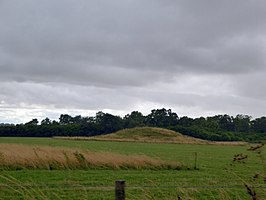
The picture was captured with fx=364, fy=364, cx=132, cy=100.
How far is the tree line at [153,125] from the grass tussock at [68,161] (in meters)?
120

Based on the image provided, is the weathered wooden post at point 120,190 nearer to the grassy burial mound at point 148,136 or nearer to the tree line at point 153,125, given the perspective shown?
the grassy burial mound at point 148,136

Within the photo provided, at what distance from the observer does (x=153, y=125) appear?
18675 cm

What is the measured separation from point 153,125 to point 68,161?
539 ft

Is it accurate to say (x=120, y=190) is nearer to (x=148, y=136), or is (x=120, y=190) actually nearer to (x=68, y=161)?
(x=68, y=161)

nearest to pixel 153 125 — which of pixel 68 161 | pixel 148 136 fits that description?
pixel 148 136

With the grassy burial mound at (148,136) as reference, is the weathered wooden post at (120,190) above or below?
below

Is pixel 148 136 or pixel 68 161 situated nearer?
pixel 68 161

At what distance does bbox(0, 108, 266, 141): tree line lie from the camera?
15138cm

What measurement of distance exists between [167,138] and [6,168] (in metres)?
100

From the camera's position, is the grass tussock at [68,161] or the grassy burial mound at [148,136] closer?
the grass tussock at [68,161]

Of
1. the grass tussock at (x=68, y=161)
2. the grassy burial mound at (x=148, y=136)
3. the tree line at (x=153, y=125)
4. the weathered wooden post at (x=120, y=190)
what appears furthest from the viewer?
the tree line at (x=153, y=125)

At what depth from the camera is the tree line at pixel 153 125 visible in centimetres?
15138

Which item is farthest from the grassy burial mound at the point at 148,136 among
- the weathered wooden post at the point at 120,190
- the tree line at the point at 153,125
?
the weathered wooden post at the point at 120,190

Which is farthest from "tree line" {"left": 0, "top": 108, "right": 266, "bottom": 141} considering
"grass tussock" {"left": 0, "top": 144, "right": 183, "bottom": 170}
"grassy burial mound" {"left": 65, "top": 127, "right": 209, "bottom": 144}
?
"grass tussock" {"left": 0, "top": 144, "right": 183, "bottom": 170}
